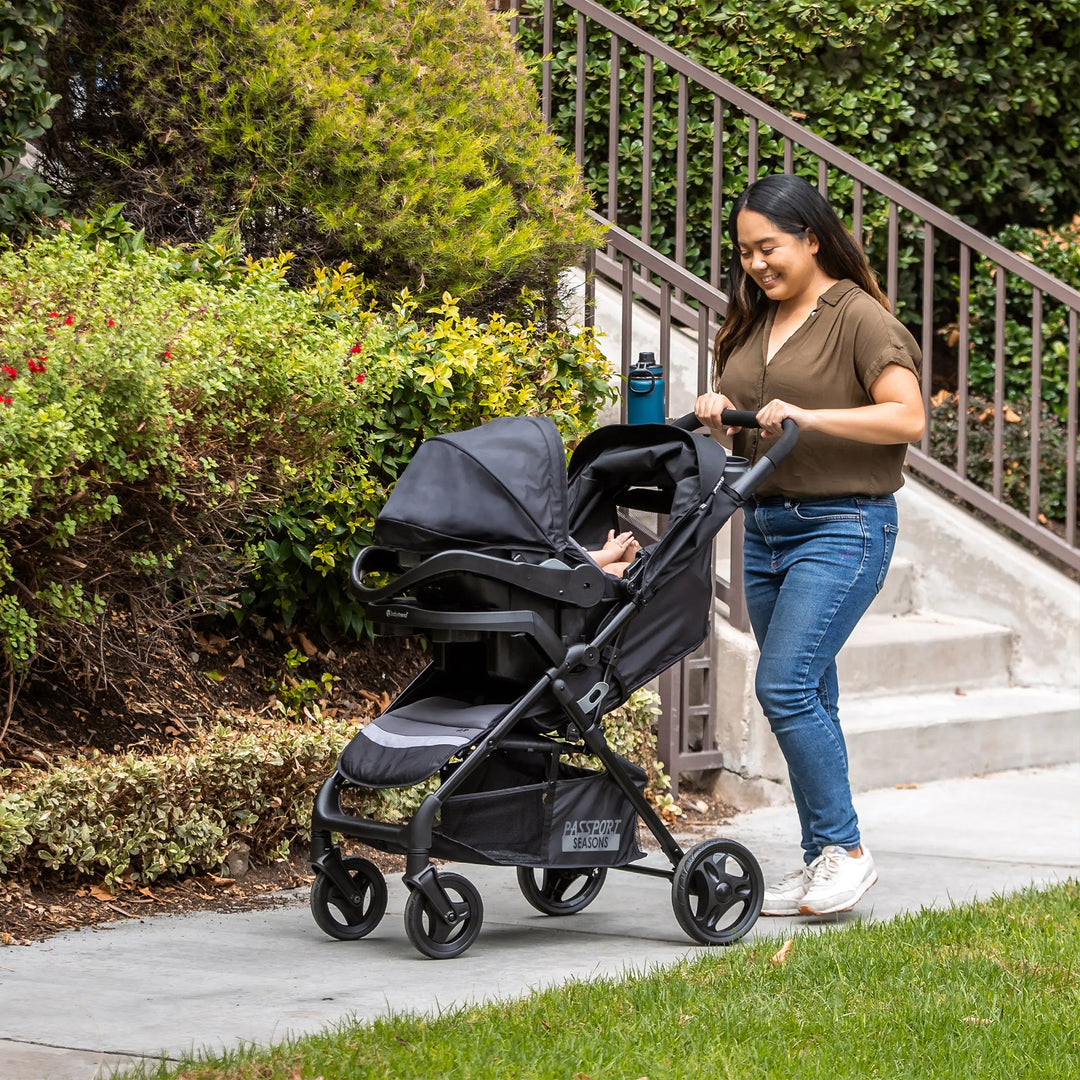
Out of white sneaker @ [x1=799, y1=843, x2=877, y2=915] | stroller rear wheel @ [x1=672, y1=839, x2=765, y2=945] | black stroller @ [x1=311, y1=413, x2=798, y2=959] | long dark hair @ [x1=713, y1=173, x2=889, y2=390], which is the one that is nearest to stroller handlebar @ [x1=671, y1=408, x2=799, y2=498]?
black stroller @ [x1=311, y1=413, x2=798, y2=959]

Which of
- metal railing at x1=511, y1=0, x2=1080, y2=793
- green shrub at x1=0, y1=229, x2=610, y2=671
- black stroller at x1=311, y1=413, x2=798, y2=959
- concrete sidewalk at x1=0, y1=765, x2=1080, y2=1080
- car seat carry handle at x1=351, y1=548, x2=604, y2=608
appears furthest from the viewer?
metal railing at x1=511, y1=0, x2=1080, y2=793

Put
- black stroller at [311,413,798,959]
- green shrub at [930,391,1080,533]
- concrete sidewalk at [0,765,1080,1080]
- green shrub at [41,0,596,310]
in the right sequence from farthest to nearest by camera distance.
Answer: green shrub at [930,391,1080,533] → green shrub at [41,0,596,310] → black stroller at [311,413,798,959] → concrete sidewalk at [0,765,1080,1080]

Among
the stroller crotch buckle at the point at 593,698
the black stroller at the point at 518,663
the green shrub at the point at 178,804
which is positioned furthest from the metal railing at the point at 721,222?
the stroller crotch buckle at the point at 593,698

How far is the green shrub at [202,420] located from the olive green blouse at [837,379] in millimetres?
1271

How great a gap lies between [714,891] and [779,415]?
1.25 metres

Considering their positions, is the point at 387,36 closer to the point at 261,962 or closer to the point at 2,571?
the point at 2,571

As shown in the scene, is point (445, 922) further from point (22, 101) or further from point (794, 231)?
point (22, 101)

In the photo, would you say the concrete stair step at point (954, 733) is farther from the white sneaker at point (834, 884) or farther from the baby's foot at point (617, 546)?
the baby's foot at point (617, 546)

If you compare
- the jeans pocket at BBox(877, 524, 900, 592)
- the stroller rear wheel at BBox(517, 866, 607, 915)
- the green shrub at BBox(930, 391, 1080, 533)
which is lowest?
the green shrub at BBox(930, 391, 1080, 533)

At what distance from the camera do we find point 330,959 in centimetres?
404

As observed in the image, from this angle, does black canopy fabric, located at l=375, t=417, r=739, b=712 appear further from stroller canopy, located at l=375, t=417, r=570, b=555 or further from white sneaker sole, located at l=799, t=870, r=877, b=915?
white sneaker sole, located at l=799, t=870, r=877, b=915

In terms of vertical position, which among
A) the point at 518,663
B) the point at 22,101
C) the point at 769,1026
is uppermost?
the point at 22,101

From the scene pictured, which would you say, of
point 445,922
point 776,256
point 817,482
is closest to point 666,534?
point 817,482

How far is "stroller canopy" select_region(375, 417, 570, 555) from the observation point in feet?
13.0
